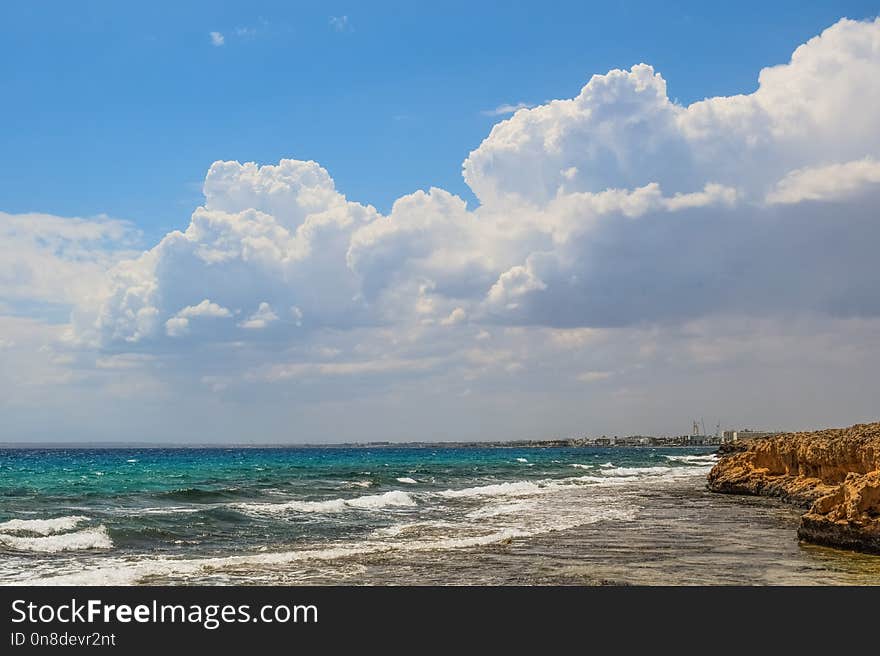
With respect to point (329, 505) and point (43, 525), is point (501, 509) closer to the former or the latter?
point (329, 505)

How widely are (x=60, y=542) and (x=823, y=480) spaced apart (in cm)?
2859

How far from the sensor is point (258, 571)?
707 inches

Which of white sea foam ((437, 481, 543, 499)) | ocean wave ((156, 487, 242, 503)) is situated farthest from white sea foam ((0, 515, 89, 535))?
white sea foam ((437, 481, 543, 499))

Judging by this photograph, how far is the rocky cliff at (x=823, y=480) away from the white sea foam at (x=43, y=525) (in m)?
22.0

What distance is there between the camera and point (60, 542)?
23078 mm

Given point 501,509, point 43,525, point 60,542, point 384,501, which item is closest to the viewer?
point 60,542

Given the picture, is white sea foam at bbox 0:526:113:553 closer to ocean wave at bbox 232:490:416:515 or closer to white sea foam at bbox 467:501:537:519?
ocean wave at bbox 232:490:416:515

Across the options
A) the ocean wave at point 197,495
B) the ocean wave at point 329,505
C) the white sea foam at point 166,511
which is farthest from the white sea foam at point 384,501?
the white sea foam at point 166,511

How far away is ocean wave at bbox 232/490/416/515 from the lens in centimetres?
3403

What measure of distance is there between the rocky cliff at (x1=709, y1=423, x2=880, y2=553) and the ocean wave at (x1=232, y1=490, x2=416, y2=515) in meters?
16.6

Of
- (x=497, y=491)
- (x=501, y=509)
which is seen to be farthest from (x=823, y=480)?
(x=497, y=491)

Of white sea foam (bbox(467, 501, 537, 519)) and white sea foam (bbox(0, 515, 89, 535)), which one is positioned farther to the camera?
white sea foam (bbox(467, 501, 537, 519))
